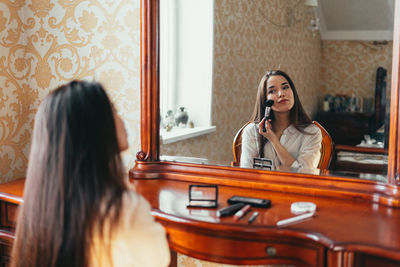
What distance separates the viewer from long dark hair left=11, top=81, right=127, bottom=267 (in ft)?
2.93

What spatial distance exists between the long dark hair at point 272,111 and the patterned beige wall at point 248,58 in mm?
17

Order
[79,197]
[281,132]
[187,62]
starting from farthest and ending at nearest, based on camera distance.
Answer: [187,62], [281,132], [79,197]

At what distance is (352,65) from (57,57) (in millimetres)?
1233

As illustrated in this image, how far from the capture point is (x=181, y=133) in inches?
68.4

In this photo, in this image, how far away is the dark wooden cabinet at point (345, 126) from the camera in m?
1.50

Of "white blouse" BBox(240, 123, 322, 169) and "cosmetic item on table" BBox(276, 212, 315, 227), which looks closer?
"cosmetic item on table" BBox(276, 212, 315, 227)

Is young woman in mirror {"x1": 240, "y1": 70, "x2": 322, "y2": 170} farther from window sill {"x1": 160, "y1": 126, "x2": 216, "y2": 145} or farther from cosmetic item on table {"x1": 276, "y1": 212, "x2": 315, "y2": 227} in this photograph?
cosmetic item on table {"x1": 276, "y1": 212, "x2": 315, "y2": 227}

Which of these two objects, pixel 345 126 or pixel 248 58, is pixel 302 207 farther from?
pixel 248 58

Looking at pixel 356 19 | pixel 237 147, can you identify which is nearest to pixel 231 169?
pixel 237 147

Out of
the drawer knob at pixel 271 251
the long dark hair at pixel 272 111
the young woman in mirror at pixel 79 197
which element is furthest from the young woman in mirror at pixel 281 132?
the young woman in mirror at pixel 79 197

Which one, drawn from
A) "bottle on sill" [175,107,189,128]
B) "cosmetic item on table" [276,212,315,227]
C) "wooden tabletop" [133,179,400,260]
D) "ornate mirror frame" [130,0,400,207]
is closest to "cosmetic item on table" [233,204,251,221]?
"wooden tabletop" [133,179,400,260]

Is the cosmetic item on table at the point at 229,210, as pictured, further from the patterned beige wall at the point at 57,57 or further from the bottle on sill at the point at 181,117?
the patterned beige wall at the point at 57,57

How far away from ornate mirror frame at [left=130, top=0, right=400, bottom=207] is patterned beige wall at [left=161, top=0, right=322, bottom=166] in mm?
83

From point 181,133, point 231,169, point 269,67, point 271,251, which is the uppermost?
point 269,67
